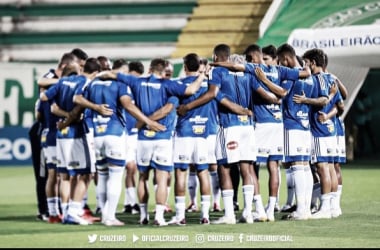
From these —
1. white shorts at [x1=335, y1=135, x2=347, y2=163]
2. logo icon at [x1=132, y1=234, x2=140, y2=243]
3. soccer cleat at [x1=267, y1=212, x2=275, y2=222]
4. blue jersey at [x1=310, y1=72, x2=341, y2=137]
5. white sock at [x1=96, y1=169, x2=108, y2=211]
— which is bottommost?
soccer cleat at [x1=267, y1=212, x2=275, y2=222]

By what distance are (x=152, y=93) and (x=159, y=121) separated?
0.32m

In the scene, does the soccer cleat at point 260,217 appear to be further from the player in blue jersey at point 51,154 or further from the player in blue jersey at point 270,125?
the player in blue jersey at point 51,154

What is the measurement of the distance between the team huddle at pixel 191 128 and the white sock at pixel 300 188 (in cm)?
1

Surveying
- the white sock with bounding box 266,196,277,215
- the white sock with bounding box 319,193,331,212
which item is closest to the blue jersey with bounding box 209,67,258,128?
the white sock with bounding box 266,196,277,215

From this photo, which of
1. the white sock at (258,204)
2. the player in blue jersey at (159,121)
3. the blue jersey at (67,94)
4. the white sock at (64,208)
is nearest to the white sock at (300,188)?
the white sock at (258,204)

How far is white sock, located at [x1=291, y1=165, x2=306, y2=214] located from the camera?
12938mm

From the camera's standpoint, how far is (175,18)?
27.5 m

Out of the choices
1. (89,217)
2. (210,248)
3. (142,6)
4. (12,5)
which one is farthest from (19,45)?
(210,248)

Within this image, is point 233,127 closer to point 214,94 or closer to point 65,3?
point 214,94

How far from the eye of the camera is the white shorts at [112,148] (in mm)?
12367

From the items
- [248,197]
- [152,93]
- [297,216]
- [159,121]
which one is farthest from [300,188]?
[152,93]

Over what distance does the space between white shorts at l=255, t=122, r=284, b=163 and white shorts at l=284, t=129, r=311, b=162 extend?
0.16 m

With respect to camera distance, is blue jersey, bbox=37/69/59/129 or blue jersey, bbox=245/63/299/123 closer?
blue jersey, bbox=245/63/299/123

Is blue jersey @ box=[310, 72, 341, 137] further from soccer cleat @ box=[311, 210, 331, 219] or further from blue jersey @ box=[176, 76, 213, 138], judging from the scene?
blue jersey @ box=[176, 76, 213, 138]
